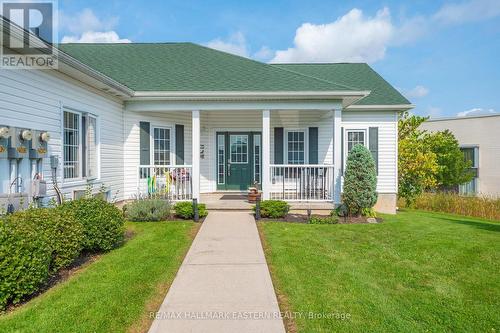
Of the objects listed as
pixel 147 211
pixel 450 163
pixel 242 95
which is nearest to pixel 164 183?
pixel 147 211

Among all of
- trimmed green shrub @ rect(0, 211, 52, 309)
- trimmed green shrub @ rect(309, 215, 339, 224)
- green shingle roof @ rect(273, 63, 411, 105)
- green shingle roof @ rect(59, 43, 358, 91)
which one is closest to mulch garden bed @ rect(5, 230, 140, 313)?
trimmed green shrub @ rect(0, 211, 52, 309)

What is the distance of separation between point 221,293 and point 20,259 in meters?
2.31

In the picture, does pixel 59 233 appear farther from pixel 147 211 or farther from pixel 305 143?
pixel 305 143

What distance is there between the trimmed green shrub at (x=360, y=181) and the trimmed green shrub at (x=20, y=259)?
281 inches

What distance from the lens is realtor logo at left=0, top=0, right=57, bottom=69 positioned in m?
5.30

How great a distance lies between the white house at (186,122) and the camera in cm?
694

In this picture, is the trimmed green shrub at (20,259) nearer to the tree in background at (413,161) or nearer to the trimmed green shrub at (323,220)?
the trimmed green shrub at (323,220)

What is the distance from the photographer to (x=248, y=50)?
23.5m

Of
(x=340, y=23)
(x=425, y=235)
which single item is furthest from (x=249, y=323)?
(x=340, y=23)

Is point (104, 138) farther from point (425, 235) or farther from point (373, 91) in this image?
point (373, 91)

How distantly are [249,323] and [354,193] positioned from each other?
635 cm

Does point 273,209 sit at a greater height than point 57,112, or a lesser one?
lesser

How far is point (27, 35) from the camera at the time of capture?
5379mm

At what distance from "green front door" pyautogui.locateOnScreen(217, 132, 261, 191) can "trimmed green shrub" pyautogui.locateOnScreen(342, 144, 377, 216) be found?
410cm
